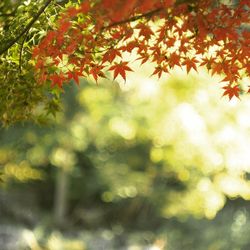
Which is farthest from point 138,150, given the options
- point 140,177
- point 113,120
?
point 113,120

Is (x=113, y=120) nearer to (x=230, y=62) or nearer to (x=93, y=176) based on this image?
(x=93, y=176)

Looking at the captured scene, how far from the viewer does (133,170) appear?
40.1 ft

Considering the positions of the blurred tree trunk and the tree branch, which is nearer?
the tree branch

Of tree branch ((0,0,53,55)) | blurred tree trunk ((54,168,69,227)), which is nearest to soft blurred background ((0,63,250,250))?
blurred tree trunk ((54,168,69,227))

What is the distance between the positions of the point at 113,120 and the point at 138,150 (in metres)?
1.76

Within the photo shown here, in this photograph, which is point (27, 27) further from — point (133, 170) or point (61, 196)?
point (61, 196)

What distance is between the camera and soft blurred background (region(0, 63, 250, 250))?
9.25m

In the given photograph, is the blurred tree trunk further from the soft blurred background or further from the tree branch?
the tree branch

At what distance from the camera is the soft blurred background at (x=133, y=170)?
364 inches

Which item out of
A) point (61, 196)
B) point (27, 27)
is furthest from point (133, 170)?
point (27, 27)

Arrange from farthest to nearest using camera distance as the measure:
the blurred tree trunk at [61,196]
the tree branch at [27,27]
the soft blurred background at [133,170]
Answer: the blurred tree trunk at [61,196] < the soft blurred background at [133,170] < the tree branch at [27,27]

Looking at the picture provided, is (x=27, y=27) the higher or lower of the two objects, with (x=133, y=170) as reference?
lower

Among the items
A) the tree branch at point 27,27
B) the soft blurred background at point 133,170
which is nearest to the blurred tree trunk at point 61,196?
the soft blurred background at point 133,170

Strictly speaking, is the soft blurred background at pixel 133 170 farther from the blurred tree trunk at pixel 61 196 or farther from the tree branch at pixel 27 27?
the tree branch at pixel 27 27
